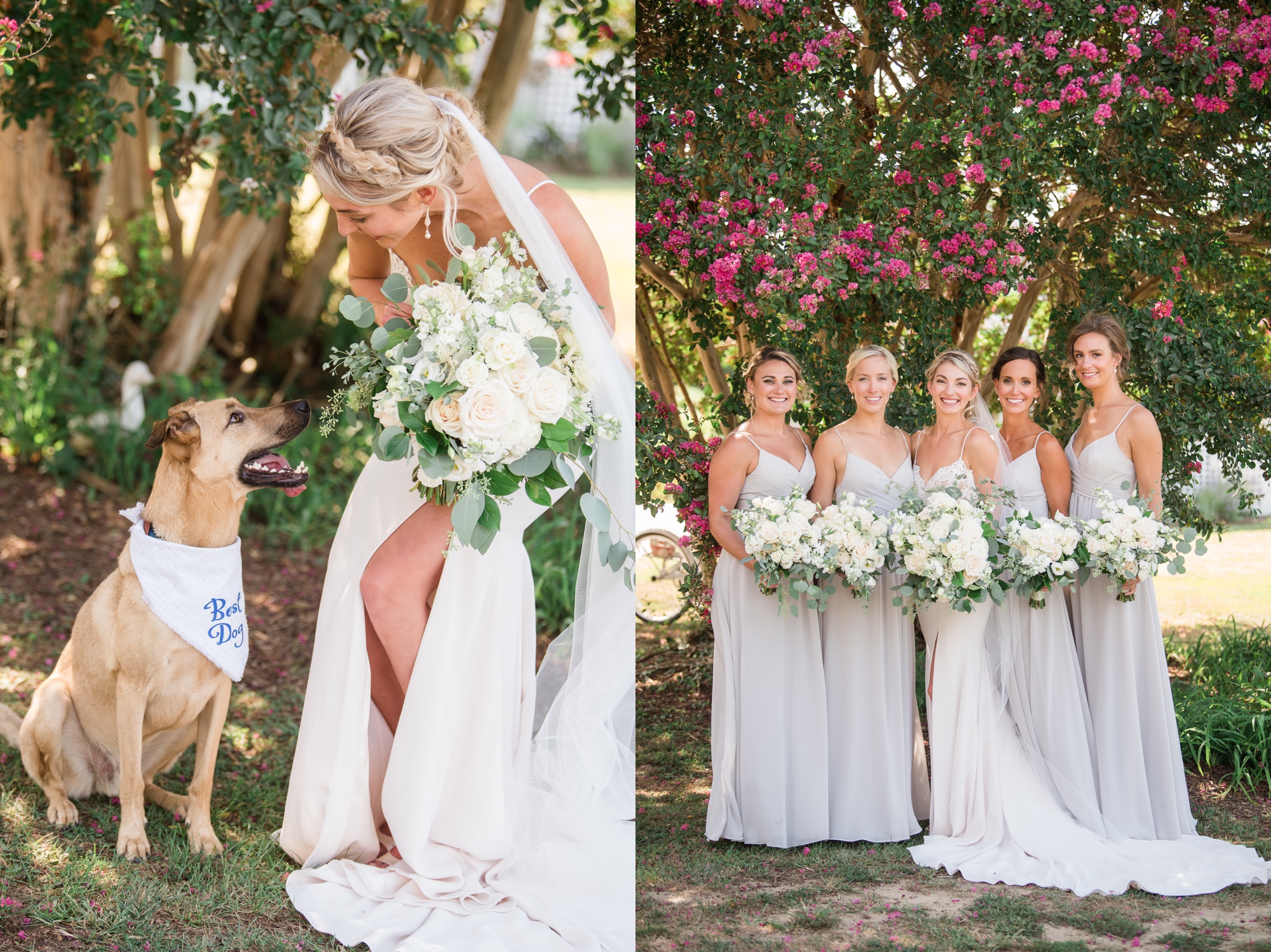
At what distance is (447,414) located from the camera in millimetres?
2791

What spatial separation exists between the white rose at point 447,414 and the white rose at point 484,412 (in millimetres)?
17

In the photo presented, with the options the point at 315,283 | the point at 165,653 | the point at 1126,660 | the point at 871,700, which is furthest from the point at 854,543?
the point at 315,283

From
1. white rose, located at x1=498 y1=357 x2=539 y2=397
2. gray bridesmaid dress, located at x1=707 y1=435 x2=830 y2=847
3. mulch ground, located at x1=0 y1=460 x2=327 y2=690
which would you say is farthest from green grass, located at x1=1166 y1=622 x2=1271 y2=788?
mulch ground, located at x1=0 y1=460 x2=327 y2=690

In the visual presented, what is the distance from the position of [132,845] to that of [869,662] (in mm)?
2849

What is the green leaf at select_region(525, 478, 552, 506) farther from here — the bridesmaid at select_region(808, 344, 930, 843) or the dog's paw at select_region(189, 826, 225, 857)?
the dog's paw at select_region(189, 826, 225, 857)

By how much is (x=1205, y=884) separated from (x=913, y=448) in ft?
6.38

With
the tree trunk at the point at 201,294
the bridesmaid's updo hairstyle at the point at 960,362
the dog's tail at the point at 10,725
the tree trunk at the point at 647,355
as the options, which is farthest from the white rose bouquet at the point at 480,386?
the tree trunk at the point at 201,294

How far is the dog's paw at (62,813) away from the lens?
3.74 metres

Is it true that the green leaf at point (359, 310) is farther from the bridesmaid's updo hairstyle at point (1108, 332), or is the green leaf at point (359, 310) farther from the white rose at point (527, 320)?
the bridesmaid's updo hairstyle at point (1108, 332)

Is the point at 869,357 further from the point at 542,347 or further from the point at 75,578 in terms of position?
the point at 75,578

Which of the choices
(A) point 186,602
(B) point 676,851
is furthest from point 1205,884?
(A) point 186,602

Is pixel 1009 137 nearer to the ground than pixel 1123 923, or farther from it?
farther from it

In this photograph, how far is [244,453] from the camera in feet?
11.5

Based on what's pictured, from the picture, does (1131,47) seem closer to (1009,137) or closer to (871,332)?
(1009,137)
